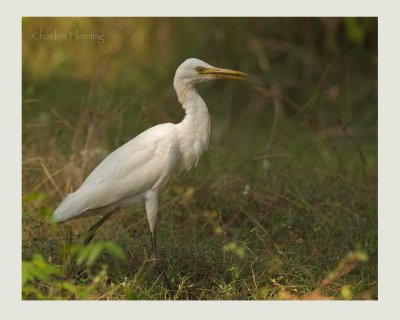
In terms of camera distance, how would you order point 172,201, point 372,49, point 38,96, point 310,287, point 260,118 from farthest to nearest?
point 372,49, point 260,118, point 38,96, point 172,201, point 310,287

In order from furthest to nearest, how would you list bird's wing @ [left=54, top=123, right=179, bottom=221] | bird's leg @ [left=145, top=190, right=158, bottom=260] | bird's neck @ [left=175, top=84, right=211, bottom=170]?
bird's neck @ [left=175, top=84, right=211, bottom=170], bird's leg @ [left=145, top=190, right=158, bottom=260], bird's wing @ [left=54, top=123, right=179, bottom=221]

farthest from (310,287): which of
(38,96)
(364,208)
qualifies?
(38,96)

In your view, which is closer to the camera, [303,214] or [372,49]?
[303,214]

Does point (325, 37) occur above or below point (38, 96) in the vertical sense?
above

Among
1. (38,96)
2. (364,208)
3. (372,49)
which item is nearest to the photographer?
(364,208)

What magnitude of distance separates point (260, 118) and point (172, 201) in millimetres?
4183

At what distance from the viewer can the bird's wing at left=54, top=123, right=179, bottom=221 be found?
4742mm

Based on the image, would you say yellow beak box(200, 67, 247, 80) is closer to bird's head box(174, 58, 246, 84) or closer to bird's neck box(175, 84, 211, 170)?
bird's head box(174, 58, 246, 84)

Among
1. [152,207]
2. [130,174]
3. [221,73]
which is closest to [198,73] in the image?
[221,73]

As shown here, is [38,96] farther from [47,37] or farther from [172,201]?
[172,201]

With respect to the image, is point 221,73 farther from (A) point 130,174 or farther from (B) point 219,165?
(B) point 219,165

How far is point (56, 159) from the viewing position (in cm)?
638

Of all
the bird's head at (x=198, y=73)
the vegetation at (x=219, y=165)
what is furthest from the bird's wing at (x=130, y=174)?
the bird's head at (x=198, y=73)

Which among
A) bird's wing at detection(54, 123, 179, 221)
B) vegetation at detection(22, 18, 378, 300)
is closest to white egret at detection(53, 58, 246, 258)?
bird's wing at detection(54, 123, 179, 221)
